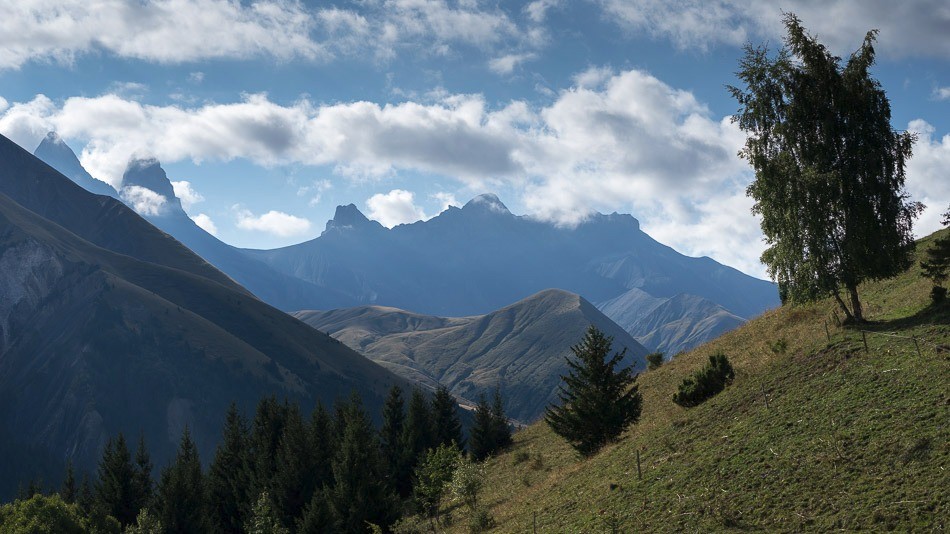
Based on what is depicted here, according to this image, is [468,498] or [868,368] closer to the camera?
[868,368]

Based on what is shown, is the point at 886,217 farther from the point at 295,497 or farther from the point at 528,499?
the point at 295,497

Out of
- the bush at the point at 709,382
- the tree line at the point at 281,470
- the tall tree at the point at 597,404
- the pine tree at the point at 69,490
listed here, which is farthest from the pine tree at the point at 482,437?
the pine tree at the point at 69,490

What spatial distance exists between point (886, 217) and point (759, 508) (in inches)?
790

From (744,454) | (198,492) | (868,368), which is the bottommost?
(198,492)

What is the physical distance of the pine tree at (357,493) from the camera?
4412 centimetres

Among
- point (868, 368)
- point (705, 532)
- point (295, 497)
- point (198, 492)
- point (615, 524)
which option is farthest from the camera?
point (198, 492)

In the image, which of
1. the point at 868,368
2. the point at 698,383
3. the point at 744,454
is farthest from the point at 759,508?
the point at 698,383

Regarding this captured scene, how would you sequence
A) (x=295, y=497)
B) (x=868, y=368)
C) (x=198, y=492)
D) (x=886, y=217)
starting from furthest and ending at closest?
1. (x=198, y=492)
2. (x=295, y=497)
3. (x=886, y=217)
4. (x=868, y=368)

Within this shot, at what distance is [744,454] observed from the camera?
A: 27062mm

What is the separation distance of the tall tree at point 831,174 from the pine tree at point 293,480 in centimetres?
4264

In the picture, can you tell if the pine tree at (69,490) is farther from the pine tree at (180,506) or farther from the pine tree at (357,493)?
the pine tree at (357,493)

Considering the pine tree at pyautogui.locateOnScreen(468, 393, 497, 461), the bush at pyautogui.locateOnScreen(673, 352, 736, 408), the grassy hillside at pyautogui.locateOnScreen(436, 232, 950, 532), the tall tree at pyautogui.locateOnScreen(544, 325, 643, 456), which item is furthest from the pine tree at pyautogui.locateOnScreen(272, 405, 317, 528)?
the bush at pyautogui.locateOnScreen(673, 352, 736, 408)

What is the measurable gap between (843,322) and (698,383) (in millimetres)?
8824

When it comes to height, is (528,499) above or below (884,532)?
below
